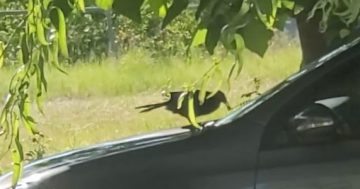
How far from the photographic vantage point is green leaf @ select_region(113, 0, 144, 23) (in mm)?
2932

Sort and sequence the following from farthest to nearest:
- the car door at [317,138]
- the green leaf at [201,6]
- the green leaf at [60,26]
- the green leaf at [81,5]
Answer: the car door at [317,138] < the green leaf at [201,6] < the green leaf at [81,5] < the green leaf at [60,26]

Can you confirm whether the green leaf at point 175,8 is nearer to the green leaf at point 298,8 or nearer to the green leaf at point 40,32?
the green leaf at point 298,8

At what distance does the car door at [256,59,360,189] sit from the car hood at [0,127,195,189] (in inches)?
18.5

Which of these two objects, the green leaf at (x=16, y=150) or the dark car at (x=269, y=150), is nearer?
the green leaf at (x=16, y=150)

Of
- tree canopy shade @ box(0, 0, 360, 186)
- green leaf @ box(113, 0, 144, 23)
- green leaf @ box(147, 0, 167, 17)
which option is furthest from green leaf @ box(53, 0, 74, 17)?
green leaf @ box(147, 0, 167, 17)

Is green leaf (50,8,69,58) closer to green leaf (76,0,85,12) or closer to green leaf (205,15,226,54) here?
green leaf (76,0,85,12)

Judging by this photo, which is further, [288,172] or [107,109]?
[107,109]

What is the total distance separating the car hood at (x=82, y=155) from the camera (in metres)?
4.19

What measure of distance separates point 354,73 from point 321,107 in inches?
7.9

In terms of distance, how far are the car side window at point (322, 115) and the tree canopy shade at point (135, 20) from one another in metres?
0.93

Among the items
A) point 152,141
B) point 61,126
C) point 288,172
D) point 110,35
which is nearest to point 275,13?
point 288,172

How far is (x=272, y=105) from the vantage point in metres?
4.01

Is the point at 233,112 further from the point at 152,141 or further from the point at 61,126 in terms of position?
the point at 61,126

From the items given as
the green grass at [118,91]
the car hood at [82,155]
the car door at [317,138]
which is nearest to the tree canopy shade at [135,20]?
the car door at [317,138]
